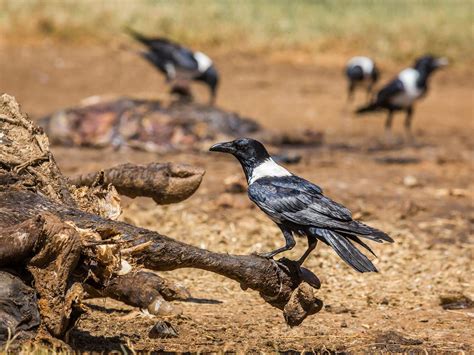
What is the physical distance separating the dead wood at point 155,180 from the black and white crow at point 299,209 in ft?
0.84

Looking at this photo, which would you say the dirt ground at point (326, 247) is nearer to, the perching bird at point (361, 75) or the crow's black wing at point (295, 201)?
the perching bird at point (361, 75)

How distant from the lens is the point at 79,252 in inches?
170

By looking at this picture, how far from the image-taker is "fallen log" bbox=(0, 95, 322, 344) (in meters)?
4.27

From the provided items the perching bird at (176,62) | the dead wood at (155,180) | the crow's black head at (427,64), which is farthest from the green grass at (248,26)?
the dead wood at (155,180)

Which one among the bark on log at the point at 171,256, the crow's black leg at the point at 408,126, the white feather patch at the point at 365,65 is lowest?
the crow's black leg at the point at 408,126

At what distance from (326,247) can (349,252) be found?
7.97 feet

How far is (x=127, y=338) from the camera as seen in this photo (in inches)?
196

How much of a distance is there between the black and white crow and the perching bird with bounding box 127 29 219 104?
31.0 feet

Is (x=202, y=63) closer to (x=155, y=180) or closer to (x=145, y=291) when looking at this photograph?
(x=155, y=180)

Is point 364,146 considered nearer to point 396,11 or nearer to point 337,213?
point 337,213

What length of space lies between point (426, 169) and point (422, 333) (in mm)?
5633

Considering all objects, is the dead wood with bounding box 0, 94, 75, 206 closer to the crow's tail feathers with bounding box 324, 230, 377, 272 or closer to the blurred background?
the blurred background

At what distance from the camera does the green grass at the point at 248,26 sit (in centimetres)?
2003

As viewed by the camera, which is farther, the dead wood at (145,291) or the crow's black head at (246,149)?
the crow's black head at (246,149)
